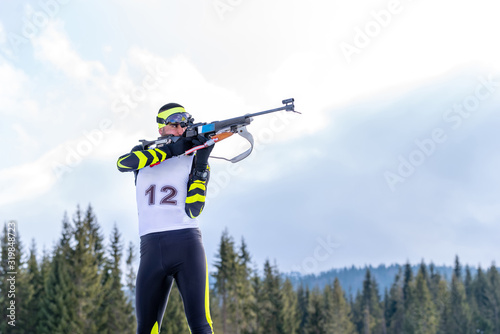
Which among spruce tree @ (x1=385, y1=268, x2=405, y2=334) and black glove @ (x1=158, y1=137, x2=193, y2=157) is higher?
black glove @ (x1=158, y1=137, x2=193, y2=157)

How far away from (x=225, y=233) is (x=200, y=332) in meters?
68.0

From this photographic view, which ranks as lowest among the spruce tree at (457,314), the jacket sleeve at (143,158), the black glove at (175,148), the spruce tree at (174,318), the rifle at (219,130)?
the spruce tree at (457,314)

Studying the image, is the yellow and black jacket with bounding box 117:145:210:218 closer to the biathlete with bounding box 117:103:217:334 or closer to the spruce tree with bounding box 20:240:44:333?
the biathlete with bounding box 117:103:217:334

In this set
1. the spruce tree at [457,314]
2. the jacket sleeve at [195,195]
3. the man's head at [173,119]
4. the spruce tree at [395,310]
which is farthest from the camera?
the spruce tree at [395,310]

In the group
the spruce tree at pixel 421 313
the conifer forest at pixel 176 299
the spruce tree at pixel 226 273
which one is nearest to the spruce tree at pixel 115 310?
the conifer forest at pixel 176 299

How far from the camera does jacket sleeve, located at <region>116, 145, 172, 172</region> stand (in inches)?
247

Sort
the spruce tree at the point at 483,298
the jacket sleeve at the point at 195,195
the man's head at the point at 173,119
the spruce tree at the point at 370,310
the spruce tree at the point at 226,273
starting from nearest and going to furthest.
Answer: the jacket sleeve at the point at 195,195 < the man's head at the point at 173,119 < the spruce tree at the point at 226,273 < the spruce tree at the point at 483,298 < the spruce tree at the point at 370,310

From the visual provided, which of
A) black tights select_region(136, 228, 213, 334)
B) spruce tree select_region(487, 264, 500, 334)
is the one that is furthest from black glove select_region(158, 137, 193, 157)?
spruce tree select_region(487, 264, 500, 334)

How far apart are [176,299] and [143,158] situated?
55358 mm

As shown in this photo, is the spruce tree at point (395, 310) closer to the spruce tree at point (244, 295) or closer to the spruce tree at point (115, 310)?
the spruce tree at point (244, 295)

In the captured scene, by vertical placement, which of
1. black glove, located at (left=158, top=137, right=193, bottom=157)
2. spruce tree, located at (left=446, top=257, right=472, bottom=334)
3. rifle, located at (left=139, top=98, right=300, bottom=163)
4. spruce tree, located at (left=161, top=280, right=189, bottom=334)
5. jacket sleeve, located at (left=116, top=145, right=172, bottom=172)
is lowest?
spruce tree, located at (left=446, top=257, right=472, bottom=334)

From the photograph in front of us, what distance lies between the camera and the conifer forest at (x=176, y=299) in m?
51.9

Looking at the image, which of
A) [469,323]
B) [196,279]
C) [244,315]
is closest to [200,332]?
[196,279]

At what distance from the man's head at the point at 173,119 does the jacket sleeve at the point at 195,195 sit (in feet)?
2.05
